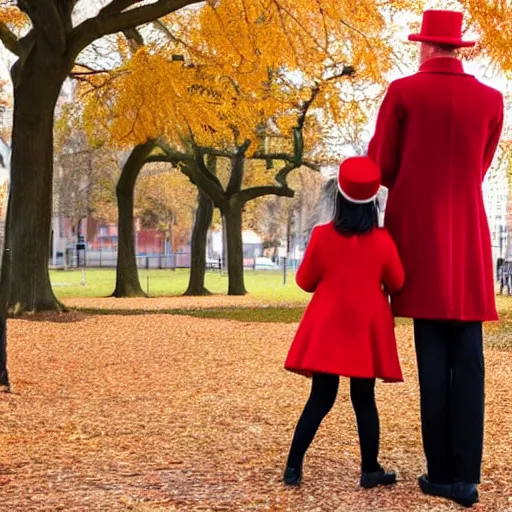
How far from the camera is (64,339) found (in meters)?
10.9

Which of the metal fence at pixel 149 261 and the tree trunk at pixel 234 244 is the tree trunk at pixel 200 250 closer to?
the tree trunk at pixel 234 244

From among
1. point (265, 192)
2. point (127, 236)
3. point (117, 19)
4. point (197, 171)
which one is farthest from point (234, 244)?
point (117, 19)

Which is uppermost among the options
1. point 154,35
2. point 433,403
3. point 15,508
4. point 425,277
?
point 154,35

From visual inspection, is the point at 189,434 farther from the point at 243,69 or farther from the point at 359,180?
the point at 243,69

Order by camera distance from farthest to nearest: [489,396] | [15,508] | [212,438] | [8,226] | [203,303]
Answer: [203,303]
[8,226]
[489,396]
[212,438]
[15,508]

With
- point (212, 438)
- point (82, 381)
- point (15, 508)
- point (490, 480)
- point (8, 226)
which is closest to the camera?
point (15, 508)

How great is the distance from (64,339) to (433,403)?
7459 mm

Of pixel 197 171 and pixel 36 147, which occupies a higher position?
pixel 197 171

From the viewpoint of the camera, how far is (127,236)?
22203mm

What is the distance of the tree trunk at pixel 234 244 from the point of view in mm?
23672

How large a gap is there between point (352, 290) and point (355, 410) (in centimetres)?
53

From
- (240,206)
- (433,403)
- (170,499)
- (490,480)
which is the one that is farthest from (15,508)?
(240,206)

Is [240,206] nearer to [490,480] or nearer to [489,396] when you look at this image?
[489,396]

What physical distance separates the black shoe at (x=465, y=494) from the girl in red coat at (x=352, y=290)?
0.53 metres
